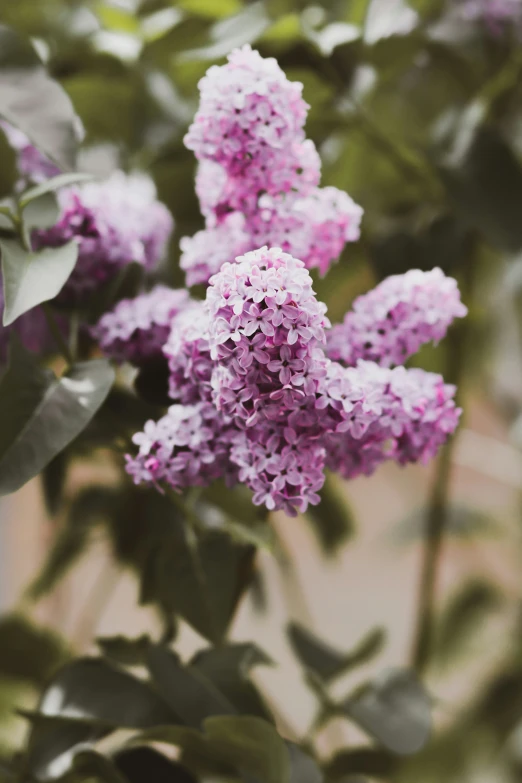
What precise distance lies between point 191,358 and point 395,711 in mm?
244

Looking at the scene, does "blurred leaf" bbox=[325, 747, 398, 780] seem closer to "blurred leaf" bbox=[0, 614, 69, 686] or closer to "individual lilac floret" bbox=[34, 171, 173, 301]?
"blurred leaf" bbox=[0, 614, 69, 686]

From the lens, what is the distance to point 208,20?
21.1 inches

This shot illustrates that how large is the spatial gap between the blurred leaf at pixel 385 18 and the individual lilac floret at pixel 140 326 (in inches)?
9.0

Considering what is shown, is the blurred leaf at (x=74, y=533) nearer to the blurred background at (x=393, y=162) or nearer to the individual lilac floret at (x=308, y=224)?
the blurred background at (x=393, y=162)

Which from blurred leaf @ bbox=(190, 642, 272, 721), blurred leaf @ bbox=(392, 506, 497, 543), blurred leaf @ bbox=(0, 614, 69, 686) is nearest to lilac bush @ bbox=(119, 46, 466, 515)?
blurred leaf @ bbox=(190, 642, 272, 721)

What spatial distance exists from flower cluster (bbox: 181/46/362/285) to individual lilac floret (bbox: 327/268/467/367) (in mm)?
33

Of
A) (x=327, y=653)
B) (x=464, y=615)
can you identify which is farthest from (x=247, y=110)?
(x=464, y=615)

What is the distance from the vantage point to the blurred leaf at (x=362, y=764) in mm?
504

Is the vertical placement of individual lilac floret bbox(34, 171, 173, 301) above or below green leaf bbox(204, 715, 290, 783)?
above

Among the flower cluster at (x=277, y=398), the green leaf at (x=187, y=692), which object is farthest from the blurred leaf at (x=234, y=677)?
the flower cluster at (x=277, y=398)

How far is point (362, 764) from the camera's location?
0.51 m

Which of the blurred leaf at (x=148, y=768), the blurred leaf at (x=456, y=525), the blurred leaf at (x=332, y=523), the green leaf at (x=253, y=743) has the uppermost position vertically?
the blurred leaf at (x=456, y=525)

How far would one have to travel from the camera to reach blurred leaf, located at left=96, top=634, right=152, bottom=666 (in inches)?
16.2

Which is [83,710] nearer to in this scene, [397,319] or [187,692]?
[187,692]
